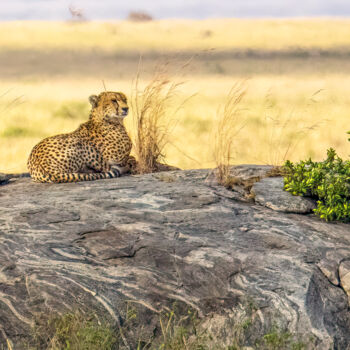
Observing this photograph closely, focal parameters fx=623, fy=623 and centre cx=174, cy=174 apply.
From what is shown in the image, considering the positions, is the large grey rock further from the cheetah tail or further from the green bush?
the cheetah tail

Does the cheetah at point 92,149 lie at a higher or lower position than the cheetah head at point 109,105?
lower

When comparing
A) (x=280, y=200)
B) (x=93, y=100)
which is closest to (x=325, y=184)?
(x=280, y=200)

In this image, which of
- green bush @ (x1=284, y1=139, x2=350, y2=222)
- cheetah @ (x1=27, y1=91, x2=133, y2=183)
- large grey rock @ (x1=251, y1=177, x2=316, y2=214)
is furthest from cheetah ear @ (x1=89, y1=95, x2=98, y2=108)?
green bush @ (x1=284, y1=139, x2=350, y2=222)

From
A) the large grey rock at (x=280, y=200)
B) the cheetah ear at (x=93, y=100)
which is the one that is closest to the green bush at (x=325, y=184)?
the large grey rock at (x=280, y=200)

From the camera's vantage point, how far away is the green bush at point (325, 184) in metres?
6.37

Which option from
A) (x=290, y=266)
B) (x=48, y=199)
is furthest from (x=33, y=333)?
(x=290, y=266)

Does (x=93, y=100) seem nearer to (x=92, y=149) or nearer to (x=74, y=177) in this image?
(x=92, y=149)

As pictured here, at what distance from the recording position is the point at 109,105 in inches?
304

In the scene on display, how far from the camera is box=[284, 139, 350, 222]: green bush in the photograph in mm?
6371

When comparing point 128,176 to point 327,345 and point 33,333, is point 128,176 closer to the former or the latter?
point 33,333

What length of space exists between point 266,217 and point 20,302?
251cm

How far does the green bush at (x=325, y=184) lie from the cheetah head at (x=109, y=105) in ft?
7.01

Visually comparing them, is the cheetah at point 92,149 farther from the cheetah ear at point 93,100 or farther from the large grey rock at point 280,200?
the large grey rock at point 280,200

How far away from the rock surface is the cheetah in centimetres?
90
